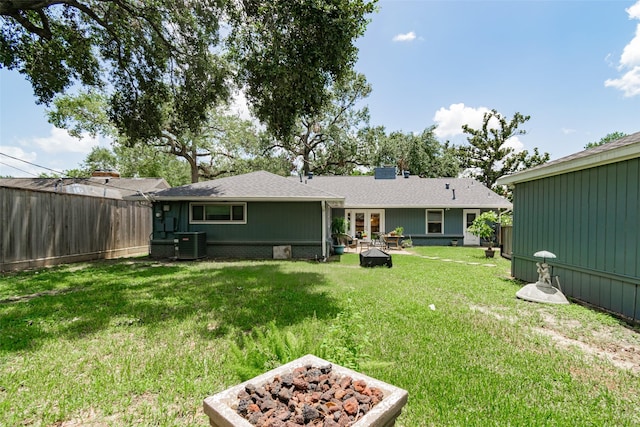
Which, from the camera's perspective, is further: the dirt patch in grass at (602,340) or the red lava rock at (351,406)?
the dirt patch in grass at (602,340)

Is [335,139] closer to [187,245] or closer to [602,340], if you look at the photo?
[187,245]

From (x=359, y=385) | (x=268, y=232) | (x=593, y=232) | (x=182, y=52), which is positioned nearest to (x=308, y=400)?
(x=359, y=385)

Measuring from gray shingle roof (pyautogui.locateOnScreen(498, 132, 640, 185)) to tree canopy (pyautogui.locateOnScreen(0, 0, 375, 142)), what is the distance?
4954 mm

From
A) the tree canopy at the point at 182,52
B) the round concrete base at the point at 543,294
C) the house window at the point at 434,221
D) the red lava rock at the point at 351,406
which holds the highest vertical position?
the tree canopy at the point at 182,52

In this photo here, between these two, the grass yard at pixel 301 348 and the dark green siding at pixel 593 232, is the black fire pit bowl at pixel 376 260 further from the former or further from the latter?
the dark green siding at pixel 593 232

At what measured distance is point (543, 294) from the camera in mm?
5617

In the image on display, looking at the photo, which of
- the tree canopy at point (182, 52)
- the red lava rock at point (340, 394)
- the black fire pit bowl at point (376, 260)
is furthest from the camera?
the black fire pit bowl at point (376, 260)

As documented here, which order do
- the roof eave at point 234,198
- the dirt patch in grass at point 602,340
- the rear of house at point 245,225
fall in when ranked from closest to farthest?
the dirt patch in grass at point 602,340, the roof eave at point 234,198, the rear of house at point 245,225

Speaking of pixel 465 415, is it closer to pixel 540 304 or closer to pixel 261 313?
pixel 261 313

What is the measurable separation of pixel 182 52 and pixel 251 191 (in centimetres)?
500

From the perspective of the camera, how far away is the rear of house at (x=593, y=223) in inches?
180

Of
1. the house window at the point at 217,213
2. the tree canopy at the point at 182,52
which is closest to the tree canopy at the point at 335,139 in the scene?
the house window at the point at 217,213

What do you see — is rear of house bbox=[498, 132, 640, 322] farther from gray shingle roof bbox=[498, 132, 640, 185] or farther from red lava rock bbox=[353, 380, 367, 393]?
red lava rock bbox=[353, 380, 367, 393]

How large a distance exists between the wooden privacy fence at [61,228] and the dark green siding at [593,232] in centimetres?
1342
